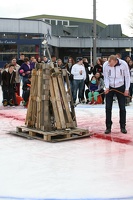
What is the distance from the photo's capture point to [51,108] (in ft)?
25.6

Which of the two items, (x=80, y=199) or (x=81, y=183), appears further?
(x=81, y=183)

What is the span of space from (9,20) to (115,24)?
2263cm

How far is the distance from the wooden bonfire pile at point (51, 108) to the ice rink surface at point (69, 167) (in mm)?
266

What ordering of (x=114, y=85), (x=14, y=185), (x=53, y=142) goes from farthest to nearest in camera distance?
(x=114, y=85) < (x=53, y=142) < (x=14, y=185)

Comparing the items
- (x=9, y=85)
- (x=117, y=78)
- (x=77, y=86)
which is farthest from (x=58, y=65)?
(x=117, y=78)

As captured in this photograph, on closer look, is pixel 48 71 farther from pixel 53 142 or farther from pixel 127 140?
pixel 127 140

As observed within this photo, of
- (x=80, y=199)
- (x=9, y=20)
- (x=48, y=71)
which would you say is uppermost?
(x=9, y=20)

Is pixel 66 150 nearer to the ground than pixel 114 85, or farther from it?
nearer to the ground

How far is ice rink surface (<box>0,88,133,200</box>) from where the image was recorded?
4512 mm

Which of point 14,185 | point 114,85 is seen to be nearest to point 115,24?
point 114,85

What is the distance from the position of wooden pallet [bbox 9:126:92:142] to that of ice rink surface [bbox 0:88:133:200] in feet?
0.45

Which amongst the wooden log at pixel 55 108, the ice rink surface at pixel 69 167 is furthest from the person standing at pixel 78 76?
the wooden log at pixel 55 108

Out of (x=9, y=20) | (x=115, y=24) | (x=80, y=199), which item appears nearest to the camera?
(x=80, y=199)

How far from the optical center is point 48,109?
25.3 ft
